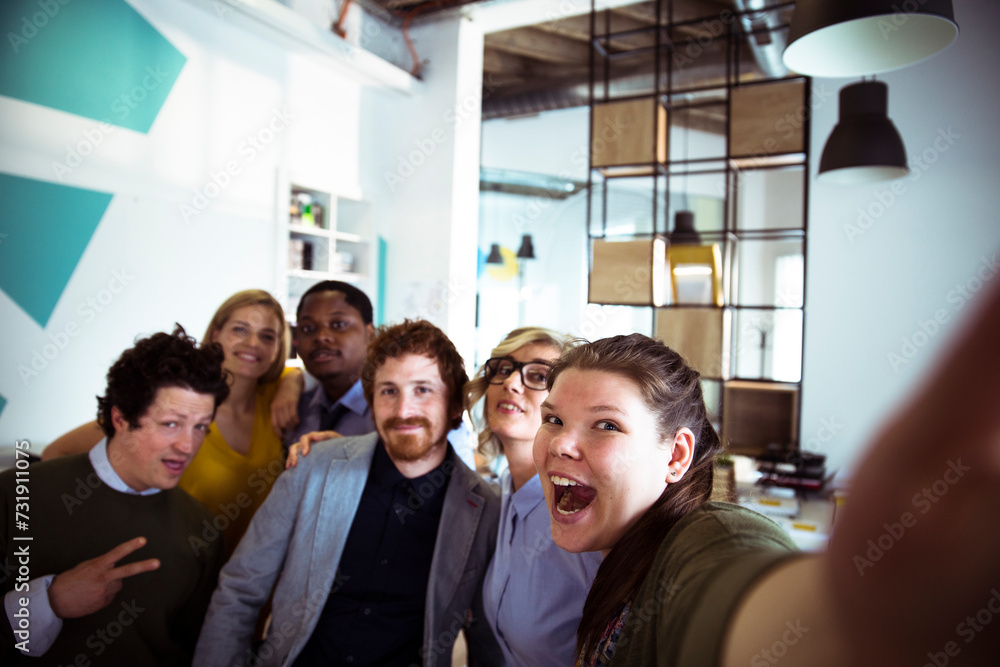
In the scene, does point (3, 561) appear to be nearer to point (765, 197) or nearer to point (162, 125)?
point (162, 125)

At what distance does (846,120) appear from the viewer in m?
3.68

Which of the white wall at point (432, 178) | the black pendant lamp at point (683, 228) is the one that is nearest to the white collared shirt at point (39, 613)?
the white wall at point (432, 178)

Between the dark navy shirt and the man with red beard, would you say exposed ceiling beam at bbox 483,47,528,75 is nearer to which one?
the man with red beard

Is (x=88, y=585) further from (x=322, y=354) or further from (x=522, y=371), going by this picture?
(x=522, y=371)

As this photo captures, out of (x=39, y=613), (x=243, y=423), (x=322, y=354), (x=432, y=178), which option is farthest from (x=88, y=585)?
(x=432, y=178)

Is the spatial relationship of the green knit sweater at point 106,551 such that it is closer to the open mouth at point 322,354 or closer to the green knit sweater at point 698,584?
the open mouth at point 322,354

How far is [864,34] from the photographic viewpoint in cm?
217

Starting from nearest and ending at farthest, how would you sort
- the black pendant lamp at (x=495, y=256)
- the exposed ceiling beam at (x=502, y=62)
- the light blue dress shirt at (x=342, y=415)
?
the light blue dress shirt at (x=342, y=415)
the exposed ceiling beam at (x=502, y=62)
the black pendant lamp at (x=495, y=256)

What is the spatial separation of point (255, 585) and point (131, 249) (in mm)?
2478

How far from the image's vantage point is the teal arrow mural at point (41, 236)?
298 cm

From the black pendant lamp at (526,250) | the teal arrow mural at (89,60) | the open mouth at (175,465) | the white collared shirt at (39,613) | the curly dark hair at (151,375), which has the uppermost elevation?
the teal arrow mural at (89,60)

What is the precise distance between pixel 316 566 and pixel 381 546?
0.19 meters

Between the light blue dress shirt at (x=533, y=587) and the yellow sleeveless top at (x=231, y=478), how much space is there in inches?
40.6

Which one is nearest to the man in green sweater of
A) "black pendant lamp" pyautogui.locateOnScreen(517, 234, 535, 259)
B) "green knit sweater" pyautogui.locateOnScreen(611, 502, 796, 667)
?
"green knit sweater" pyautogui.locateOnScreen(611, 502, 796, 667)
